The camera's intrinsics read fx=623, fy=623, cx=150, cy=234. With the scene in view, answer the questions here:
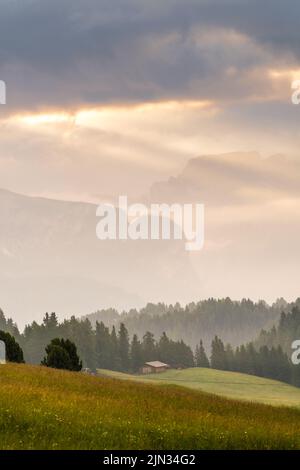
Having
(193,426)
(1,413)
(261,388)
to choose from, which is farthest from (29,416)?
(261,388)

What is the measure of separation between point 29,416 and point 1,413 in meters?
1.13

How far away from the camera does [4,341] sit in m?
60.5

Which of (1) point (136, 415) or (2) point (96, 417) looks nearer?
(2) point (96, 417)

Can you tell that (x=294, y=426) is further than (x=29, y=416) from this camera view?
Yes

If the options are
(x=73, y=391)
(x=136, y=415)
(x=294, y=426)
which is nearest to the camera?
(x=136, y=415)

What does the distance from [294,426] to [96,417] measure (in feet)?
33.8
